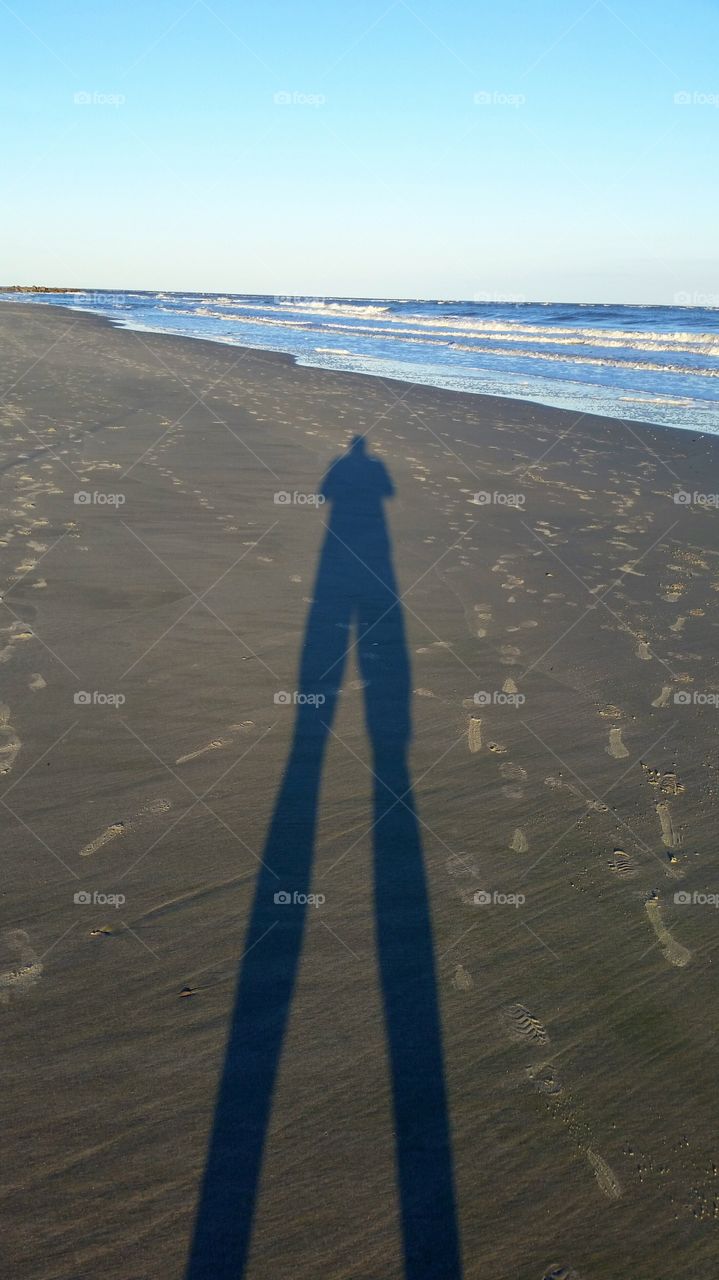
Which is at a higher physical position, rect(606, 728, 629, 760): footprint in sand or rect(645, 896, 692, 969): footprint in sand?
rect(606, 728, 629, 760): footprint in sand

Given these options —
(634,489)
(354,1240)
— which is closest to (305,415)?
(634,489)

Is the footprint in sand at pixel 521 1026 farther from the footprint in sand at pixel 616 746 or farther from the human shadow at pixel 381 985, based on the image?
the footprint in sand at pixel 616 746

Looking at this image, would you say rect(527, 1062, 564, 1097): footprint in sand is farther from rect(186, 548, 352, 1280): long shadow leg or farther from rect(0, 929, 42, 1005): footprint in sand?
rect(0, 929, 42, 1005): footprint in sand

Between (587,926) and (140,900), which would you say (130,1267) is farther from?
(587,926)

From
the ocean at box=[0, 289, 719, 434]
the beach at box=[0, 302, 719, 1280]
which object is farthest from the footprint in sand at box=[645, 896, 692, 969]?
the ocean at box=[0, 289, 719, 434]

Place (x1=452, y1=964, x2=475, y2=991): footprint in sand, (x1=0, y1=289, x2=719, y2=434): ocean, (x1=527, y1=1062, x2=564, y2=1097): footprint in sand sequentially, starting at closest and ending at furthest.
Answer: (x1=527, y1=1062, x2=564, y2=1097): footprint in sand → (x1=452, y1=964, x2=475, y2=991): footprint in sand → (x1=0, y1=289, x2=719, y2=434): ocean

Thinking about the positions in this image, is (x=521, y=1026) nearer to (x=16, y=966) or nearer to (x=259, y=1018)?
(x=259, y=1018)
